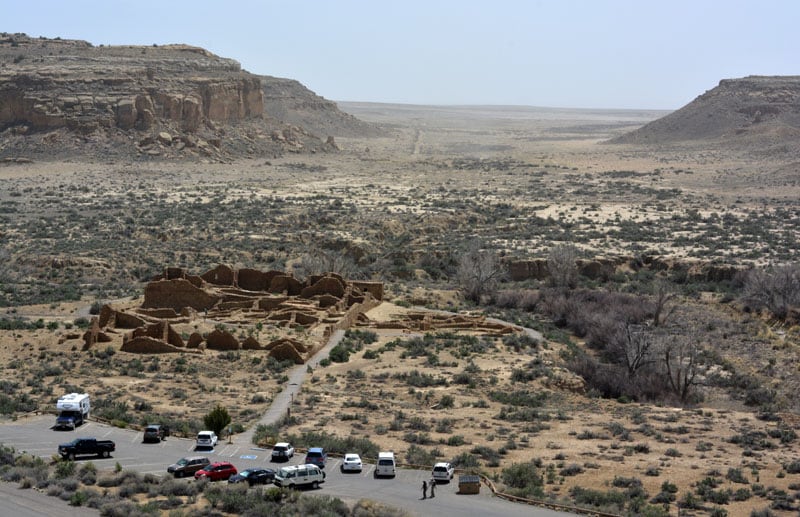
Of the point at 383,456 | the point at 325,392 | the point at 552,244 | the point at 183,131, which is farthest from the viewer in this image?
the point at 183,131

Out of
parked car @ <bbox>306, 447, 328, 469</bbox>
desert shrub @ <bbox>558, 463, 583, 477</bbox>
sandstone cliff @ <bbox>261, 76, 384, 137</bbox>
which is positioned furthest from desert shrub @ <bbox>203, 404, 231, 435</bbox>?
sandstone cliff @ <bbox>261, 76, 384, 137</bbox>

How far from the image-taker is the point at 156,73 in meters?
108

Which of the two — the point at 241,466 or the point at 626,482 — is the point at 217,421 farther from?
the point at 626,482

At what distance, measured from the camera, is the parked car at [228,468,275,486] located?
72.0ft

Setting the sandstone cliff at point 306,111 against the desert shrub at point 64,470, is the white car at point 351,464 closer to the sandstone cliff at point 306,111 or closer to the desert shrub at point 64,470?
the desert shrub at point 64,470

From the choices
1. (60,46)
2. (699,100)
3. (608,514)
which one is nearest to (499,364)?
(608,514)

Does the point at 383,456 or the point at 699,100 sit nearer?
the point at 383,456

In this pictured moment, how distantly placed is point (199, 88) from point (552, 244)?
58.7 metres

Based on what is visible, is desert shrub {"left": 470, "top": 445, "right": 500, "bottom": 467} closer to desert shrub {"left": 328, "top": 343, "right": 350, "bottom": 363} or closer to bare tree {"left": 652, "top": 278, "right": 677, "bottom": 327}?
desert shrub {"left": 328, "top": 343, "right": 350, "bottom": 363}

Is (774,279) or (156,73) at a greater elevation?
(156,73)

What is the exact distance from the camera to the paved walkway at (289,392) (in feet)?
87.1

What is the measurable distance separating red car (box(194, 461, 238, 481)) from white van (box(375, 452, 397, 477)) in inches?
112

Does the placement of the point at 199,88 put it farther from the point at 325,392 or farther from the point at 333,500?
the point at 333,500

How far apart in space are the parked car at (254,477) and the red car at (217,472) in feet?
0.78
